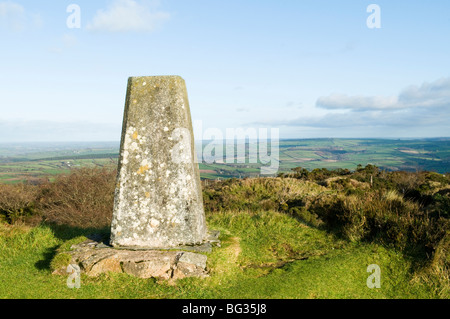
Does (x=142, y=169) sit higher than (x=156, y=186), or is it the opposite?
(x=142, y=169)

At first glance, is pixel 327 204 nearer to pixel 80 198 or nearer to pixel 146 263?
pixel 146 263

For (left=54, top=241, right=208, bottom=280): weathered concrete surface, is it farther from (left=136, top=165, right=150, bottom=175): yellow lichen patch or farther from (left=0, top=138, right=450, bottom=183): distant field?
(left=0, top=138, right=450, bottom=183): distant field

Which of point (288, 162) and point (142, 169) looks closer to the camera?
point (142, 169)

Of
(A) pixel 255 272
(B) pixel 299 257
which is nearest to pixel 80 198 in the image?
(A) pixel 255 272

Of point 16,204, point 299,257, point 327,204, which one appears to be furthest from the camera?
point 16,204

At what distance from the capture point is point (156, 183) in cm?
684

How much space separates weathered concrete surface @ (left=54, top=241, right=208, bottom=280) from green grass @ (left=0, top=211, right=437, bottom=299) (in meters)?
0.16

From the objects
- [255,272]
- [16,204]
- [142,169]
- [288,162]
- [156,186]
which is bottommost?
[16,204]

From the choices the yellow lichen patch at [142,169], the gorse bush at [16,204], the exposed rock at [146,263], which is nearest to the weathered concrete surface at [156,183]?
the yellow lichen patch at [142,169]

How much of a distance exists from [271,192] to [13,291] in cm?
1422

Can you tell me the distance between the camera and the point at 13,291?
5.78 m

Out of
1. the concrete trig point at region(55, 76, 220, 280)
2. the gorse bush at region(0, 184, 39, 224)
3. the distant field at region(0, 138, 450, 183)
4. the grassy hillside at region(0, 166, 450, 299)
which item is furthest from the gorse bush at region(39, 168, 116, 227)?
the concrete trig point at region(55, 76, 220, 280)

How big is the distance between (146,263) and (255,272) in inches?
90.6

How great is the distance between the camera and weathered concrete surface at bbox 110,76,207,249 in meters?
6.84
